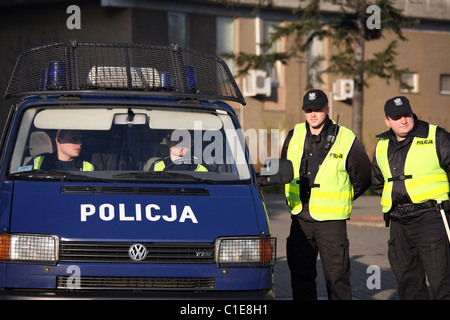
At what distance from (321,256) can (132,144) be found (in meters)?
1.91

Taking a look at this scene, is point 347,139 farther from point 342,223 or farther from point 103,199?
point 103,199

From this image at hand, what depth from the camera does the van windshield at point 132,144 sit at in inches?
242

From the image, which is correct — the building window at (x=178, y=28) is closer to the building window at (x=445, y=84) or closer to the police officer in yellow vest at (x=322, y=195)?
the building window at (x=445, y=84)

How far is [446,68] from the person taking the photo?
3731 centimetres

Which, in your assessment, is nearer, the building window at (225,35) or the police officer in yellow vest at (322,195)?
the police officer in yellow vest at (322,195)

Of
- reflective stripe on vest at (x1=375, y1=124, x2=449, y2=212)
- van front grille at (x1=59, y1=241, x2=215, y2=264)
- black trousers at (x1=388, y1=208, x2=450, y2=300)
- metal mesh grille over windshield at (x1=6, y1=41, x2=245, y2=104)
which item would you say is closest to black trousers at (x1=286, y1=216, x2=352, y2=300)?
black trousers at (x1=388, y1=208, x2=450, y2=300)

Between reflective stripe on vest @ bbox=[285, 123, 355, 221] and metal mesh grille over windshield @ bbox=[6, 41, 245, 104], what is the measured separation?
910mm

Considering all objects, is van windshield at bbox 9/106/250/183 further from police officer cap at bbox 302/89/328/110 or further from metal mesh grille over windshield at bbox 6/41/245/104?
police officer cap at bbox 302/89/328/110

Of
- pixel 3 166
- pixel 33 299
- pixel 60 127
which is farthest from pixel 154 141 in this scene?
pixel 33 299

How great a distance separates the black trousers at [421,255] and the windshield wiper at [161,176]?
5.58 feet

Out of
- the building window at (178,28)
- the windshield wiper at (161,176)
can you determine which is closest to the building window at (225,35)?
the building window at (178,28)

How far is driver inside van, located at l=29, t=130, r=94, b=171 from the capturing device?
6148mm

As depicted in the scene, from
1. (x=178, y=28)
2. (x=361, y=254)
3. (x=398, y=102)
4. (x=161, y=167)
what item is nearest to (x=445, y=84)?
(x=178, y=28)

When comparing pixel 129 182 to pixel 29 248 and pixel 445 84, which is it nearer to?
pixel 29 248
